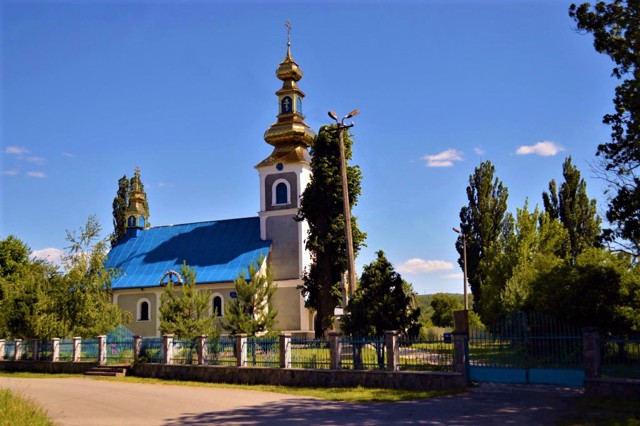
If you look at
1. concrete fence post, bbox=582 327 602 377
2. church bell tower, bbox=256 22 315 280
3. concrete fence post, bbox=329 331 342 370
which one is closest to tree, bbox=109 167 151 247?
church bell tower, bbox=256 22 315 280

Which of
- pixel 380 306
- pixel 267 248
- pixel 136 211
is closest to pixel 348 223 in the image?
pixel 380 306

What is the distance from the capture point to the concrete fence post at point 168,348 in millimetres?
22578

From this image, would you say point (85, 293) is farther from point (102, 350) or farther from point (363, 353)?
point (363, 353)

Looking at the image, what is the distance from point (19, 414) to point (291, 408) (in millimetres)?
5573

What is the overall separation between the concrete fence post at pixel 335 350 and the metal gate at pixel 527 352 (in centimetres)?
382

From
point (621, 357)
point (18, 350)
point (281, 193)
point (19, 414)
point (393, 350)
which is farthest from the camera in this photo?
point (281, 193)

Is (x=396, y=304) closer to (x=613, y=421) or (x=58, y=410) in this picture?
(x=613, y=421)

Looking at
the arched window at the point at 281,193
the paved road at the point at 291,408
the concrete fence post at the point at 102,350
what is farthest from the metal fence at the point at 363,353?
the arched window at the point at 281,193

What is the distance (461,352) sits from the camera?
1598cm

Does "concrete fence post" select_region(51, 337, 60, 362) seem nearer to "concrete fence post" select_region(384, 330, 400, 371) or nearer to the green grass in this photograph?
the green grass

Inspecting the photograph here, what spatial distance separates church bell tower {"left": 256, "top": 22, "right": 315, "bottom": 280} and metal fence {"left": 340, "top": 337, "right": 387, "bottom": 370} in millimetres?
19769

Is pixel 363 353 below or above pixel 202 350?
above

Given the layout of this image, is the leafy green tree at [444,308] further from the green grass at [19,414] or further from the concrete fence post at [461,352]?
the green grass at [19,414]

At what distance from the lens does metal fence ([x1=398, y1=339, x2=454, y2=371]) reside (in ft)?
53.1
